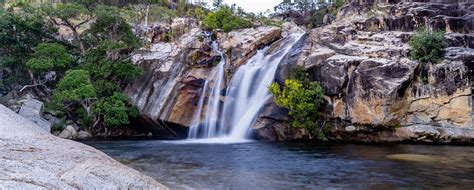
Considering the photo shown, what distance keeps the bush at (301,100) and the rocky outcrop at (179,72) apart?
6.07 m

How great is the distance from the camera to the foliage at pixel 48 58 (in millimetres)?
28094

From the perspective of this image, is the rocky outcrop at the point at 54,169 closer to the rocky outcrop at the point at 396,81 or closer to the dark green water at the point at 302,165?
the dark green water at the point at 302,165

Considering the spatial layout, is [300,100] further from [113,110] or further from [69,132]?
[69,132]

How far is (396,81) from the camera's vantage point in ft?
75.8

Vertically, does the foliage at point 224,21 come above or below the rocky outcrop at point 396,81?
above

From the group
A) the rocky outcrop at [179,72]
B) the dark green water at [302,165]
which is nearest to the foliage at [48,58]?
the rocky outcrop at [179,72]

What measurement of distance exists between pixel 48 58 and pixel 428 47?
24556mm

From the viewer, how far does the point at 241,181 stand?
1285 centimetres

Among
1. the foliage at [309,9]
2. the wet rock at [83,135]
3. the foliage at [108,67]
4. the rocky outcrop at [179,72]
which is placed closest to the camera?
the wet rock at [83,135]

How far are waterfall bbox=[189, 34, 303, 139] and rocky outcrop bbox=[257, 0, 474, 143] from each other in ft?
6.11

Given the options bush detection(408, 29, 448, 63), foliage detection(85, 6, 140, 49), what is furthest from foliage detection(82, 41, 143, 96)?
bush detection(408, 29, 448, 63)

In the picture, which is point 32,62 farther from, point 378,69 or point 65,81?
point 378,69

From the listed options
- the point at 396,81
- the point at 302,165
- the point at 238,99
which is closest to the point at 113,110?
the point at 238,99

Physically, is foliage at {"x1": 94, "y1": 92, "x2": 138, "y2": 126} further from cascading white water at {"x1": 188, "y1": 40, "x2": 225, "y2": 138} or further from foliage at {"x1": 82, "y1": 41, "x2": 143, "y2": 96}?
cascading white water at {"x1": 188, "y1": 40, "x2": 225, "y2": 138}
